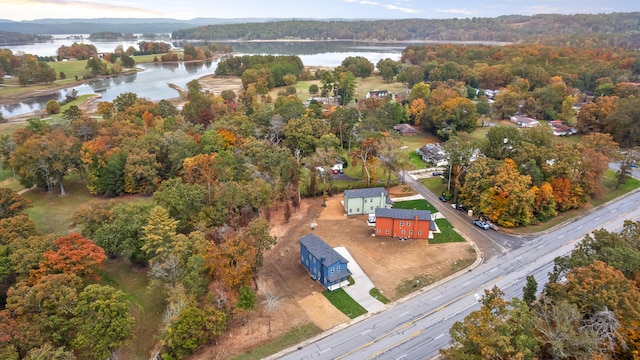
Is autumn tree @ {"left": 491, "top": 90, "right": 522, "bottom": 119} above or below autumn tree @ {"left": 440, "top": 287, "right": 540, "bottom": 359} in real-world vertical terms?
above

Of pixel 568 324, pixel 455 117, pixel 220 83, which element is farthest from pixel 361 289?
pixel 220 83

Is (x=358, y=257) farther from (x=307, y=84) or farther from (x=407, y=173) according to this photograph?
(x=307, y=84)

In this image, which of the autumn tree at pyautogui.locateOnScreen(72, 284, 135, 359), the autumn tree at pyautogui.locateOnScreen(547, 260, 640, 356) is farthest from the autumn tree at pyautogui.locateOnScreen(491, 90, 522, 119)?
the autumn tree at pyautogui.locateOnScreen(72, 284, 135, 359)

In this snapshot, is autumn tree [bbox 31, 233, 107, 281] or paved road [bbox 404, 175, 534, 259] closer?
autumn tree [bbox 31, 233, 107, 281]

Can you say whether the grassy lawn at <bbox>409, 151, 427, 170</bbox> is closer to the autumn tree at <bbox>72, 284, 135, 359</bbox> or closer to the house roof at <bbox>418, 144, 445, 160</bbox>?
the house roof at <bbox>418, 144, 445, 160</bbox>

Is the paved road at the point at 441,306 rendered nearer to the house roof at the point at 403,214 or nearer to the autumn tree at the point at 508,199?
the autumn tree at the point at 508,199

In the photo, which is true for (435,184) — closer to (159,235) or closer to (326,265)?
(326,265)
